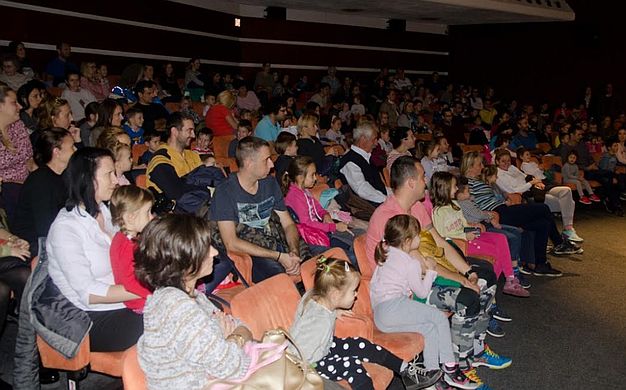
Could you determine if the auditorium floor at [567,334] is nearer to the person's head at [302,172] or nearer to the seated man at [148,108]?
the person's head at [302,172]

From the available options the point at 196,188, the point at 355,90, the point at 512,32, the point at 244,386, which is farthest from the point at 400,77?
the point at 244,386

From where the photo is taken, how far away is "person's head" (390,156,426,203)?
3846 millimetres

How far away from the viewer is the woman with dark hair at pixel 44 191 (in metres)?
3.41

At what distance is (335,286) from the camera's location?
108 inches

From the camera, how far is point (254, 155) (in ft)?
12.2

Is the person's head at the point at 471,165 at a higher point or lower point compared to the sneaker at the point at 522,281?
higher

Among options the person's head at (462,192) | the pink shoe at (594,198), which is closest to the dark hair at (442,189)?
the person's head at (462,192)

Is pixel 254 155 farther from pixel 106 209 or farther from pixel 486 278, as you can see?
pixel 486 278

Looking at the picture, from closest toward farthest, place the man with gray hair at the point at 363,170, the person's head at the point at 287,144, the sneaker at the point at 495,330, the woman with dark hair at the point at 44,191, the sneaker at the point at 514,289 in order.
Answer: the woman with dark hair at the point at 44,191 → the sneaker at the point at 495,330 → the sneaker at the point at 514,289 → the man with gray hair at the point at 363,170 → the person's head at the point at 287,144

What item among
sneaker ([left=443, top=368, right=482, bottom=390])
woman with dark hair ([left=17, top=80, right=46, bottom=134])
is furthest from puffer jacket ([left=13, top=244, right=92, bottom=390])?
woman with dark hair ([left=17, top=80, right=46, bottom=134])

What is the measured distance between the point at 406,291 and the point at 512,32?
14.6m

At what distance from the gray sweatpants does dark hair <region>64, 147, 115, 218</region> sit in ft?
5.27

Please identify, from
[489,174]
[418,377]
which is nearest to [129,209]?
[418,377]

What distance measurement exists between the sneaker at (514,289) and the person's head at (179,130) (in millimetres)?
2905
